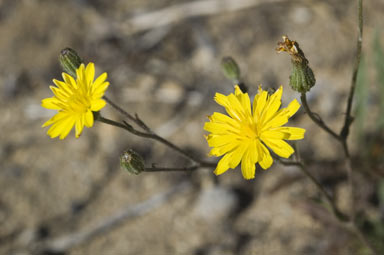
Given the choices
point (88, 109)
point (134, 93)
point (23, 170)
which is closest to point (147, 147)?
point (134, 93)

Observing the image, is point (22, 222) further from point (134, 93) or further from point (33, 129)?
point (134, 93)

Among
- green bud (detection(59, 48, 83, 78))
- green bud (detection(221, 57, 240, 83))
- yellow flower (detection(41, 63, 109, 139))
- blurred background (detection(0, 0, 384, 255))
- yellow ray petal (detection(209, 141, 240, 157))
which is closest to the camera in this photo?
yellow ray petal (detection(209, 141, 240, 157))

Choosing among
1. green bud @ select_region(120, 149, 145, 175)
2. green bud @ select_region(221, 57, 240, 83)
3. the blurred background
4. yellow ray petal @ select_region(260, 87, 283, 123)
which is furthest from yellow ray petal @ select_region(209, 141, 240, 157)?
the blurred background

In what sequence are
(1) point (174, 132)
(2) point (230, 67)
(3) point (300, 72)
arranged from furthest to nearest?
(1) point (174, 132)
(2) point (230, 67)
(3) point (300, 72)

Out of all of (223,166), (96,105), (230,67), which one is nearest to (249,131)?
(223,166)

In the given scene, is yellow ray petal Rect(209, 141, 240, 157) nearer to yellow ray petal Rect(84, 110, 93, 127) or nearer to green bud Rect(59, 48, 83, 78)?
yellow ray petal Rect(84, 110, 93, 127)

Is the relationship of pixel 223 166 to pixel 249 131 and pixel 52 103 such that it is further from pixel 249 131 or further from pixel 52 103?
pixel 52 103
